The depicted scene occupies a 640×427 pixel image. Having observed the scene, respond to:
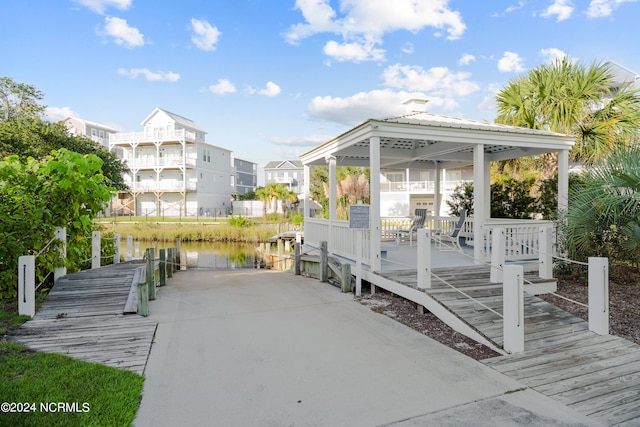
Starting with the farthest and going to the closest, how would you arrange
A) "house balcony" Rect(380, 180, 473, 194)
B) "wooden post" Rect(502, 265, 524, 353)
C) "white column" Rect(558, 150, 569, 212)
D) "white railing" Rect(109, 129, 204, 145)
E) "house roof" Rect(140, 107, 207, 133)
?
"house roof" Rect(140, 107, 207, 133) → "white railing" Rect(109, 129, 204, 145) → "house balcony" Rect(380, 180, 473, 194) → "white column" Rect(558, 150, 569, 212) → "wooden post" Rect(502, 265, 524, 353)

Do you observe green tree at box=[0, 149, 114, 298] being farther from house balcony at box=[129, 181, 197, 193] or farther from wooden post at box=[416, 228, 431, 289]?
house balcony at box=[129, 181, 197, 193]

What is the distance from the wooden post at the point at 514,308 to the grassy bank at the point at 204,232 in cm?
2162

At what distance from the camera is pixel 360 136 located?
806 centimetres

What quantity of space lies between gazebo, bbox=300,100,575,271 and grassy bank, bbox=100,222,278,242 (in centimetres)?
Result: 1443

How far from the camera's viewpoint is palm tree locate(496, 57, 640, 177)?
10406 mm

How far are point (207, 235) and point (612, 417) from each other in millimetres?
25665

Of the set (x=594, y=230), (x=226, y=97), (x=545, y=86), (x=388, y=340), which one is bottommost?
(x=388, y=340)

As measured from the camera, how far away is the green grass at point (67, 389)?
2900 mm

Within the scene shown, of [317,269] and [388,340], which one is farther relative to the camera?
[317,269]

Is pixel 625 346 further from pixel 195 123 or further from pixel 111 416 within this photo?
pixel 195 123

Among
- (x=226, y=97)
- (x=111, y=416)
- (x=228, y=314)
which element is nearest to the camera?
(x=111, y=416)

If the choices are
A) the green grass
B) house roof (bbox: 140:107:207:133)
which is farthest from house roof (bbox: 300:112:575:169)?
house roof (bbox: 140:107:207:133)

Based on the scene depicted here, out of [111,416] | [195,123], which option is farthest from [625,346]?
[195,123]

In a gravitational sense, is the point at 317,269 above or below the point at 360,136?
below
